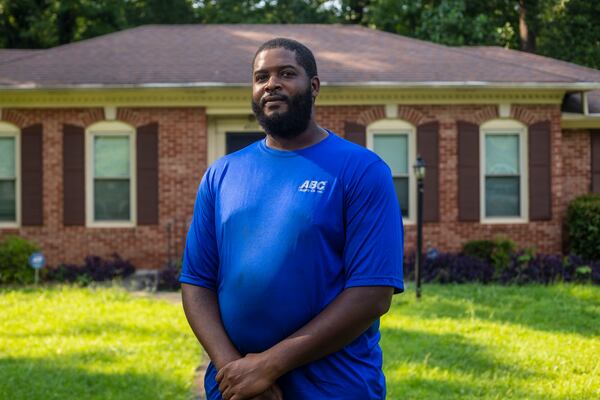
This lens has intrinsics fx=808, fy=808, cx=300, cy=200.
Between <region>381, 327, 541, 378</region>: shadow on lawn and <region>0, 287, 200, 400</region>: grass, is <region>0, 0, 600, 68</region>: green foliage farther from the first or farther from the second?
<region>381, 327, 541, 378</region>: shadow on lawn

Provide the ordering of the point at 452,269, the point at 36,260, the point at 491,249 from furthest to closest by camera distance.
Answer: the point at 491,249, the point at 452,269, the point at 36,260

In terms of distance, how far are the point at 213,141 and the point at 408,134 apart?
11.5ft

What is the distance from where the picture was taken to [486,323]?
28.1 ft

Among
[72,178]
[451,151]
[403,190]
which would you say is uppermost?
[451,151]

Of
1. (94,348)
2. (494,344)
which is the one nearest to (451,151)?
(494,344)

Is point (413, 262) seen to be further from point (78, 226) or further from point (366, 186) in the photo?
point (366, 186)

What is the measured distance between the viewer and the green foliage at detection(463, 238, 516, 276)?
44.7 ft

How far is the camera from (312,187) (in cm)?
252

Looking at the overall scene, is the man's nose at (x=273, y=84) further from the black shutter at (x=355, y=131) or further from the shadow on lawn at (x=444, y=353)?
the black shutter at (x=355, y=131)

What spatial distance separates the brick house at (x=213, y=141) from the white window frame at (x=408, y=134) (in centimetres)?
3

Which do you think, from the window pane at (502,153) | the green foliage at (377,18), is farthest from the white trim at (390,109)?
the green foliage at (377,18)

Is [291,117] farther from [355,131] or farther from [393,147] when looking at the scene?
A: [393,147]

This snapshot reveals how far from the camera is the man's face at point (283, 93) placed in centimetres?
262

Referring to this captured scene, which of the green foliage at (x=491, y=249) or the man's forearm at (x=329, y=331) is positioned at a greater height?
the man's forearm at (x=329, y=331)
